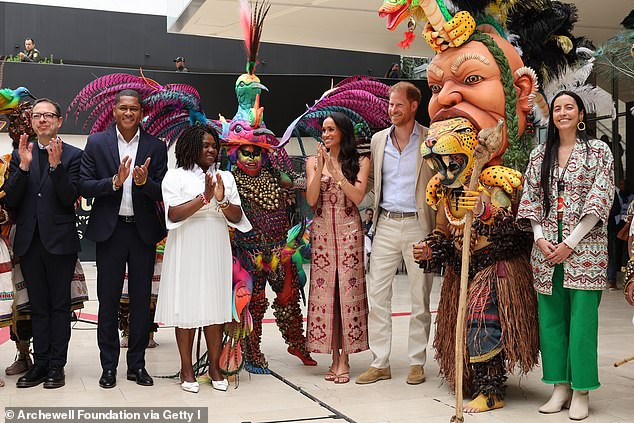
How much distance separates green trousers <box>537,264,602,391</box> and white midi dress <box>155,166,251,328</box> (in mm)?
1850

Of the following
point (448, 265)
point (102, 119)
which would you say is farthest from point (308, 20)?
point (448, 265)

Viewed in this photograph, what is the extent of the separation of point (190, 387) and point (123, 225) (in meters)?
1.05

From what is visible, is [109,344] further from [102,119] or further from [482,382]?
[482,382]

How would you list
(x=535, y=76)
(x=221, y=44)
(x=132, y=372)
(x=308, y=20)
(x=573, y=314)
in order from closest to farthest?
(x=573, y=314) → (x=535, y=76) → (x=132, y=372) → (x=308, y=20) → (x=221, y=44)

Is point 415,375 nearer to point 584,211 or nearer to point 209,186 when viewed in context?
point 584,211

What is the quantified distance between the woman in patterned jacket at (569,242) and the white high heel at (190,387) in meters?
1.99

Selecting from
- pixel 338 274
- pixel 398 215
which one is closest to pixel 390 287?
pixel 338 274

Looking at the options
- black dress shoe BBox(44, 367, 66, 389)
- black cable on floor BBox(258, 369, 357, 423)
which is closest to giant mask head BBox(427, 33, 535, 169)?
black cable on floor BBox(258, 369, 357, 423)

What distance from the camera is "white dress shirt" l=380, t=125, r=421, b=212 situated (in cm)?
491

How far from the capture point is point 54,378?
15.7 ft

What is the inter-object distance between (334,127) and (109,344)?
1.93 m

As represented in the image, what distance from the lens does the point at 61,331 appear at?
15.8ft

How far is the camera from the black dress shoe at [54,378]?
187 inches

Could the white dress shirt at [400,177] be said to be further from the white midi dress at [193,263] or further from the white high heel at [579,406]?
the white high heel at [579,406]
